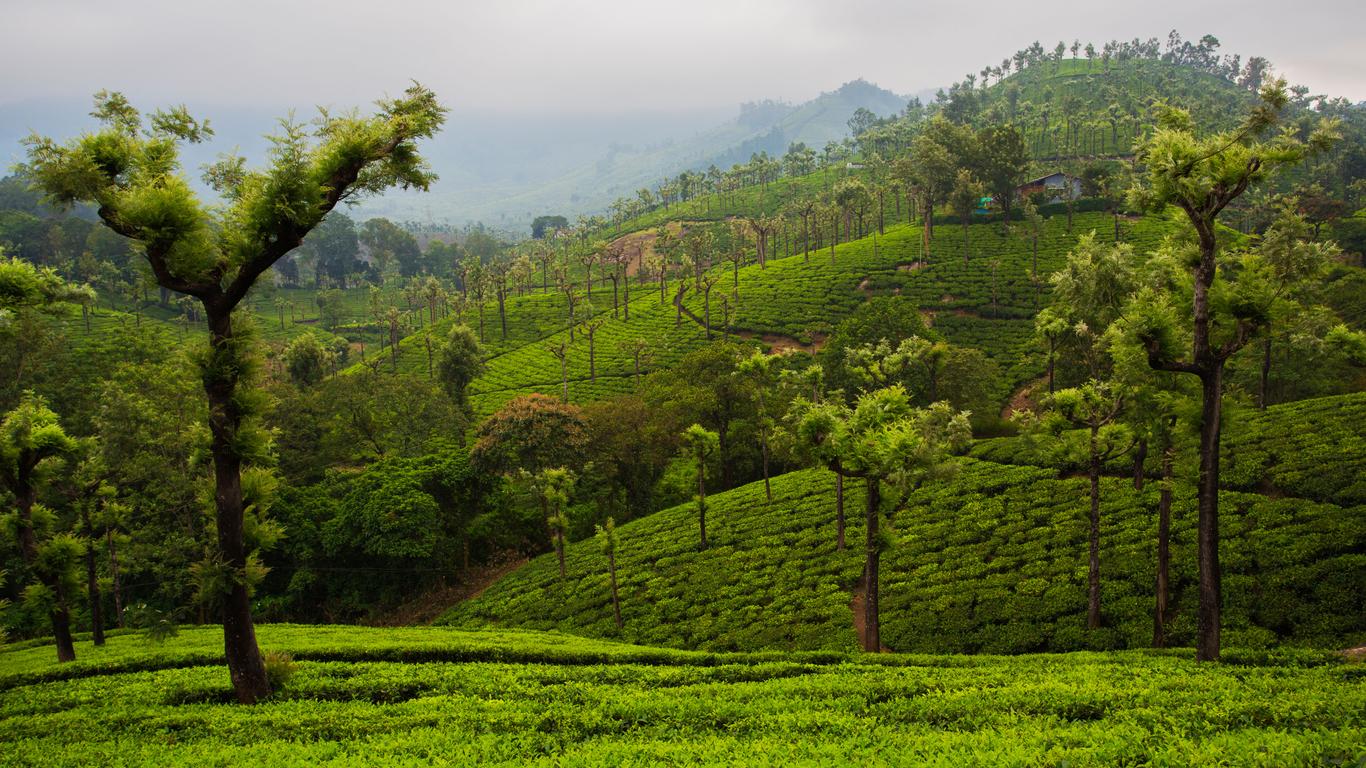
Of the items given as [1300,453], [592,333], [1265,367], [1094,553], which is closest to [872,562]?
[1094,553]

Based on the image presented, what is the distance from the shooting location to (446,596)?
118 feet

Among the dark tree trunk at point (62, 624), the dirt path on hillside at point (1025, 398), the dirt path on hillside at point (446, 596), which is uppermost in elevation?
the dirt path on hillside at point (1025, 398)

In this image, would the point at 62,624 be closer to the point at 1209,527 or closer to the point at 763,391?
the point at 1209,527

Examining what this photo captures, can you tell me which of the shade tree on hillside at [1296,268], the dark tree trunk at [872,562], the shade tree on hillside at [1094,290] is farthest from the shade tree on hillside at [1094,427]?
the shade tree on hillside at [1094,290]

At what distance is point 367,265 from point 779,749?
172m

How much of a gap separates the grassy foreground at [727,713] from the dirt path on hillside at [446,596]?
766 inches

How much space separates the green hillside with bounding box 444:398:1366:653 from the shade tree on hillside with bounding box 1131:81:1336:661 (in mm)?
5477

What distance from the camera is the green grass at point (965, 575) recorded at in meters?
18.2

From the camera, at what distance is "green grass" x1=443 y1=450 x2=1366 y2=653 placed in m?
18.2

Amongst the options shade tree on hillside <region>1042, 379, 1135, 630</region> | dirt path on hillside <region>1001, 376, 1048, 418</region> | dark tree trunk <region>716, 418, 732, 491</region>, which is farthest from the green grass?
dirt path on hillside <region>1001, 376, 1048, 418</region>

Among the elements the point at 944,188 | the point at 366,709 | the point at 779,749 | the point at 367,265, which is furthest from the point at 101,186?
the point at 367,265

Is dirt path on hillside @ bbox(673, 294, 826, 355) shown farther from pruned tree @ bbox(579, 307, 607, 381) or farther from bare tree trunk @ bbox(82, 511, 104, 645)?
bare tree trunk @ bbox(82, 511, 104, 645)

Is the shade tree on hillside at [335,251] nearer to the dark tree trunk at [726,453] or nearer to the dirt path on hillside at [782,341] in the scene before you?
the dirt path on hillside at [782,341]

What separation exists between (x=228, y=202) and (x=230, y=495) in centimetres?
466
